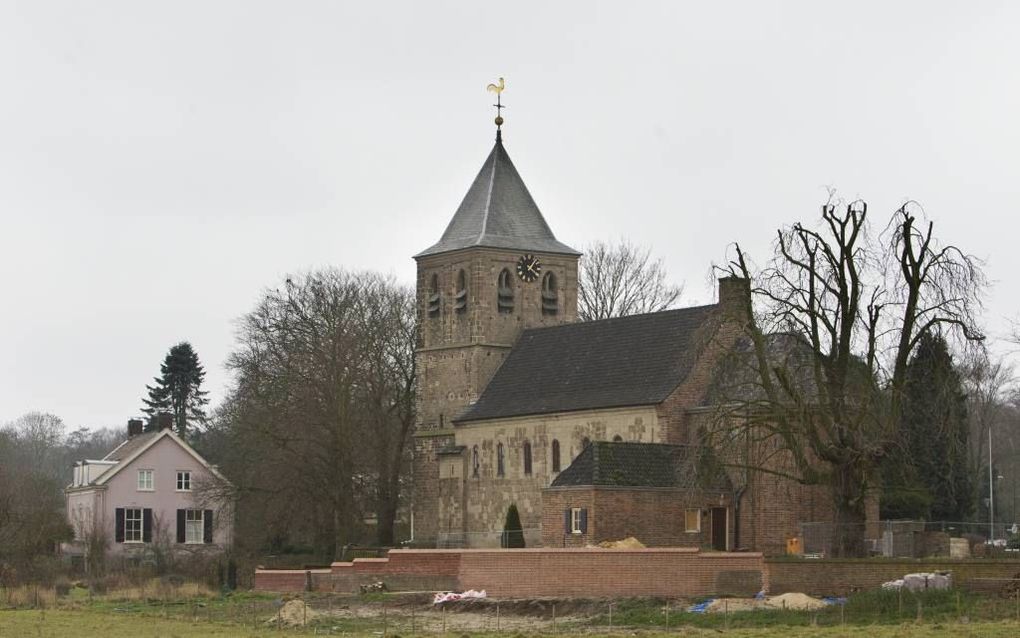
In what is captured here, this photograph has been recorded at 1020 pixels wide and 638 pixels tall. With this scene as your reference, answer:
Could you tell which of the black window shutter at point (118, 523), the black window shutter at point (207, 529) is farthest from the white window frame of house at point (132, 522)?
the black window shutter at point (207, 529)

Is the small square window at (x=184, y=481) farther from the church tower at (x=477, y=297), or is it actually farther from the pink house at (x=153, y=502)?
the church tower at (x=477, y=297)

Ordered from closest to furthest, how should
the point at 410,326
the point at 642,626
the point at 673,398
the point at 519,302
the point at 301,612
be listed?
the point at 642,626 → the point at 301,612 → the point at 673,398 → the point at 519,302 → the point at 410,326

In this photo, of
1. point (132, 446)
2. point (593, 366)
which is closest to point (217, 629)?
point (593, 366)

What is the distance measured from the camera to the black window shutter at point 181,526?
8094 centimetres

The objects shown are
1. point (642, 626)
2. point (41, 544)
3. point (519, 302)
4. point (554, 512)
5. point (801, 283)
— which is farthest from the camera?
point (519, 302)

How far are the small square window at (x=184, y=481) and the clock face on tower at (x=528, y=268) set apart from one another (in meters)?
17.5

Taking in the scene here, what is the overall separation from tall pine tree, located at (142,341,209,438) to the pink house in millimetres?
31328

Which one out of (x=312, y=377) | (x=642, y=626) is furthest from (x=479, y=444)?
(x=642, y=626)

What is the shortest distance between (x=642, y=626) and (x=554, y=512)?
55.0 ft

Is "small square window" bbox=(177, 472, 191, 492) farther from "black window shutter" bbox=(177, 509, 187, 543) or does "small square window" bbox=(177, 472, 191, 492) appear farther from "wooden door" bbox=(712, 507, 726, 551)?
"wooden door" bbox=(712, 507, 726, 551)

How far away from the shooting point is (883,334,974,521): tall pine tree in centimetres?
4597

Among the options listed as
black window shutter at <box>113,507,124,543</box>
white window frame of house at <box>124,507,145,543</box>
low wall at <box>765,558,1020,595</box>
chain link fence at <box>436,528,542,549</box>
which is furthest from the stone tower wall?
low wall at <box>765,558,1020,595</box>

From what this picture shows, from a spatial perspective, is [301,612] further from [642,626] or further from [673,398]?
[673,398]

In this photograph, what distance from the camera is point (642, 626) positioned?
131 ft
